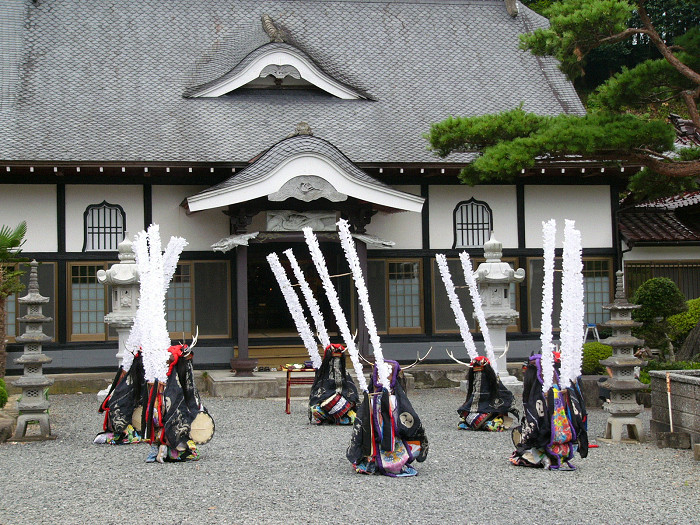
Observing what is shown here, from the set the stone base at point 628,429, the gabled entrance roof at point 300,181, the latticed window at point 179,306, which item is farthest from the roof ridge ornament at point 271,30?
the stone base at point 628,429

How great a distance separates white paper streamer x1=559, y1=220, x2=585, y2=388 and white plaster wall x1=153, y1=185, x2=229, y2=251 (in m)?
8.69

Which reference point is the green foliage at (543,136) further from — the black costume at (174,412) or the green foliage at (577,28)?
the black costume at (174,412)

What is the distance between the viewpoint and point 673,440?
1006cm

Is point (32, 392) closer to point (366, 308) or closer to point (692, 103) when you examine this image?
point (366, 308)

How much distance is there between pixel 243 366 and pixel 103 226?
3.67 m

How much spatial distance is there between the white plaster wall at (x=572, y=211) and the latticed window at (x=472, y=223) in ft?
2.59

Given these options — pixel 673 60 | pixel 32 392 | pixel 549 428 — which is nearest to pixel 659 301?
pixel 673 60

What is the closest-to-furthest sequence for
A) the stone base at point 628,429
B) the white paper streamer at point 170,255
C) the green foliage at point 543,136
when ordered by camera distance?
1. the white paper streamer at point 170,255
2. the stone base at point 628,429
3. the green foliage at point 543,136

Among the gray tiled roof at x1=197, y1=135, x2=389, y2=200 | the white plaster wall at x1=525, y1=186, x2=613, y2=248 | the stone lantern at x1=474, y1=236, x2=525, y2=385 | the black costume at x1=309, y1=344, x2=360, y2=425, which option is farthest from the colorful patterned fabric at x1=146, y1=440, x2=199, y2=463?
the white plaster wall at x1=525, y1=186, x2=613, y2=248

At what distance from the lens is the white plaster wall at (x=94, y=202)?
630 inches

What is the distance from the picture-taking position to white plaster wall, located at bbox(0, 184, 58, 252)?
1583 centimetres

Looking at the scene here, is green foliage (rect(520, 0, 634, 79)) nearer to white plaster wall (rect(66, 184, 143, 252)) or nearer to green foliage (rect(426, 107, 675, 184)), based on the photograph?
green foliage (rect(426, 107, 675, 184))

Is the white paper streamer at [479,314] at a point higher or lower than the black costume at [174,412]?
higher

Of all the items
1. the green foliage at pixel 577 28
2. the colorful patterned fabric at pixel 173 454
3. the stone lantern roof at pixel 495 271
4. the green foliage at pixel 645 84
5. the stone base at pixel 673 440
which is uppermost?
the green foliage at pixel 577 28
